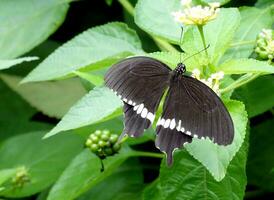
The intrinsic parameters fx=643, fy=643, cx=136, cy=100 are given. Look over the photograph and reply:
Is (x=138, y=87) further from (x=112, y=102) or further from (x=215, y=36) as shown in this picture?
(x=215, y=36)

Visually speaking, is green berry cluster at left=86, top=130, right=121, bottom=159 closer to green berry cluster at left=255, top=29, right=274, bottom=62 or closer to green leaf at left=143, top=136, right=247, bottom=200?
green leaf at left=143, top=136, right=247, bottom=200

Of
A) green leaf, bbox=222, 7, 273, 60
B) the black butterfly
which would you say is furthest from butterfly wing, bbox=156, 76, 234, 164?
green leaf, bbox=222, 7, 273, 60

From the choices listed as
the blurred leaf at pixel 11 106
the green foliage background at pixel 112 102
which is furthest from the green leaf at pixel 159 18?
the blurred leaf at pixel 11 106

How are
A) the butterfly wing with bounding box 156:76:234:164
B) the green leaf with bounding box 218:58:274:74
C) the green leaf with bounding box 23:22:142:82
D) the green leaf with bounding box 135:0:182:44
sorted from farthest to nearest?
the green leaf with bounding box 23:22:142:82 < the green leaf with bounding box 135:0:182:44 < the green leaf with bounding box 218:58:274:74 < the butterfly wing with bounding box 156:76:234:164

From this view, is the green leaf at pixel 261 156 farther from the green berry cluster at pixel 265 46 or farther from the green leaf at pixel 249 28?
the green berry cluster at pixel 265 46

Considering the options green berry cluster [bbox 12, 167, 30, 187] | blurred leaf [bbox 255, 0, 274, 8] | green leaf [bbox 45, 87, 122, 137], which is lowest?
green berry cluster [bbox 12, 167, 30, 187]

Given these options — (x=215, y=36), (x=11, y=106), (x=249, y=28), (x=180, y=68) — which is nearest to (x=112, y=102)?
(x=180, y=68)

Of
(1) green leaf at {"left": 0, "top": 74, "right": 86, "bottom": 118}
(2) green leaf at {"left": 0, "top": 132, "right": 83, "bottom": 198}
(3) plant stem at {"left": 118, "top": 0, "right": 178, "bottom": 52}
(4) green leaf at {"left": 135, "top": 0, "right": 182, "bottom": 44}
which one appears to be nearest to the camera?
(4) green leaf at {"left": 135, "top": 0, "right": 182, "bottom": 44}
